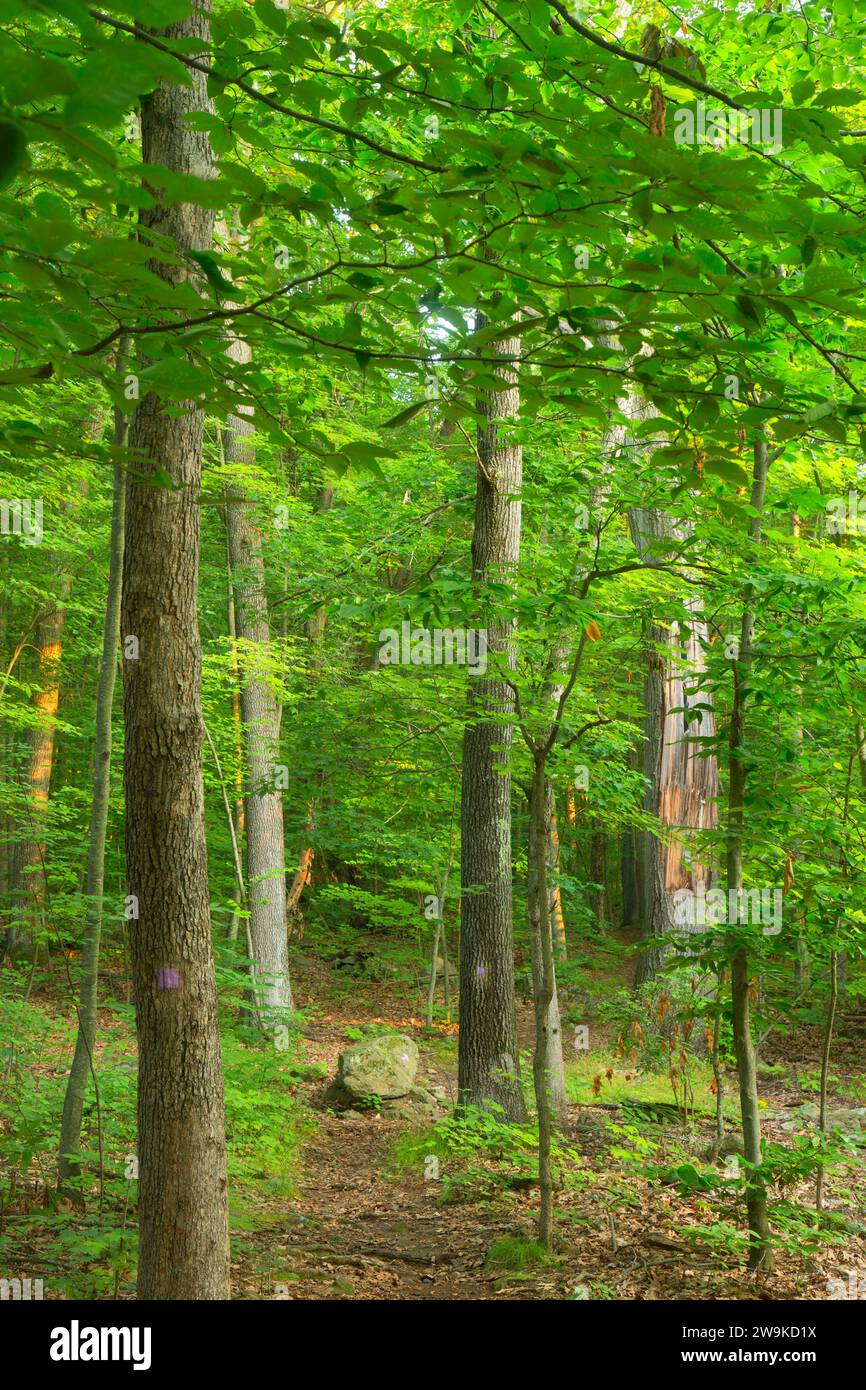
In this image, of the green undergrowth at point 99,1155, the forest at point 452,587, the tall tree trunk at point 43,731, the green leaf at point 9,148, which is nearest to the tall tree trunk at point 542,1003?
the forest at point 452,587

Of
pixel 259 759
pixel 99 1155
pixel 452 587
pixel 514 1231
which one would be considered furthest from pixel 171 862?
pixel 259 759

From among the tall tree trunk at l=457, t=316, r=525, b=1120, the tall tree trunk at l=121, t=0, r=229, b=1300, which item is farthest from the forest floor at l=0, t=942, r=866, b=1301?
the tall tree trunk at l=121, t=0, r=229, b=1300

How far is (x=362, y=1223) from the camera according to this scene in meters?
6.32

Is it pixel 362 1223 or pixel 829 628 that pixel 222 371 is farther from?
pixel 362 1223

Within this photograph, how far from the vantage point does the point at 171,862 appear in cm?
363

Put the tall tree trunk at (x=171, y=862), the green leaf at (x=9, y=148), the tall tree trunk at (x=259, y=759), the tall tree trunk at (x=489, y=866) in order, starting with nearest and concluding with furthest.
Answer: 1. the green leaf at (x=9, y=148)
2. the tall tree trunk at (x=171, y=862)
3. the tall tree trunk at (x=489, y=866)
4. the tall tree trunk at (x=259, y=759)

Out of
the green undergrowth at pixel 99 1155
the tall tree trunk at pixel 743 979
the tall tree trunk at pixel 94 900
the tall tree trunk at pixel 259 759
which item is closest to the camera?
the tall tree trunk at pixel 743 979

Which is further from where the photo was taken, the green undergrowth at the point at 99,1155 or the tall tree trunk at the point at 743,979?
the green undergrowth at the point at 99,1155

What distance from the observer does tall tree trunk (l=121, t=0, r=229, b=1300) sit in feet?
11.6

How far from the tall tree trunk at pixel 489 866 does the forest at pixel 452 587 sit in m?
0.04

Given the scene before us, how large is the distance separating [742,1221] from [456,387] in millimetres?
4434

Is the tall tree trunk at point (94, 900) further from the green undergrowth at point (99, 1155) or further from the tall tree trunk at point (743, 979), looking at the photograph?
the tall tree trunk at point (743, 979)

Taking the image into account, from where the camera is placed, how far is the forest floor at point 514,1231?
14.8 ft

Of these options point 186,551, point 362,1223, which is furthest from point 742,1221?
point 186,551
